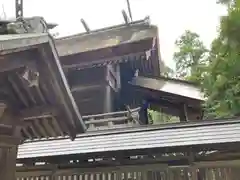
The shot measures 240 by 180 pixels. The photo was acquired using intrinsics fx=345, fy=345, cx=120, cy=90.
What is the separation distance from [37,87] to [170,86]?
816 cm

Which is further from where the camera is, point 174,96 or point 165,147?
point 174,96

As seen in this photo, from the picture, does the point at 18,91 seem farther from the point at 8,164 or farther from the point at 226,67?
the point at 226,67

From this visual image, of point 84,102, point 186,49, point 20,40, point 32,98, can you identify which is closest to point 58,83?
point 32,98

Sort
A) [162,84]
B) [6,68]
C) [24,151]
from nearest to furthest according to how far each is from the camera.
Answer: [6,68]
[24,151]
[162,84]

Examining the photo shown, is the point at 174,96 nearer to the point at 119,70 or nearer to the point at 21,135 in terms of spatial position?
the point at 119,70

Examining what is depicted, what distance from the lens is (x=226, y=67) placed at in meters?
7.24

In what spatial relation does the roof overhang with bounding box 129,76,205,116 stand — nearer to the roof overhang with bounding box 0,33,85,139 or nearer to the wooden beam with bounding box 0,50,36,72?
the roof overhang with bounding box 0,33,85,139

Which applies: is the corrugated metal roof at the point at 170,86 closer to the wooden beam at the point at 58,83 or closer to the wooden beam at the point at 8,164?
the wooden beam at the point at 58,83

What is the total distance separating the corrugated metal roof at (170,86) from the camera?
1127 centimetres

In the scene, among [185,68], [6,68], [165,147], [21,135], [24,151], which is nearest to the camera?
[6,68]

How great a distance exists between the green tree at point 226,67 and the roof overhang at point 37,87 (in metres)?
3.57

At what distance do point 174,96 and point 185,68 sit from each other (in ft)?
45.2

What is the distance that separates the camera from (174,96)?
11.6 meters

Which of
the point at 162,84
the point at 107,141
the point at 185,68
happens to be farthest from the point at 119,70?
the point at 185,68
